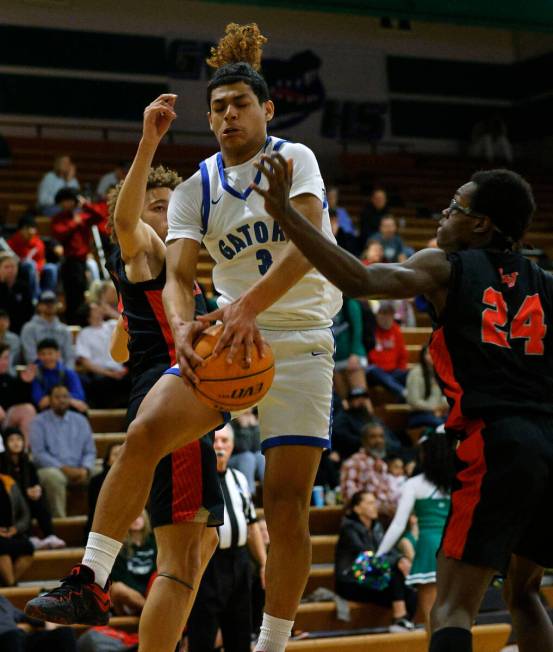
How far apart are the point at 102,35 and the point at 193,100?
1914 mm

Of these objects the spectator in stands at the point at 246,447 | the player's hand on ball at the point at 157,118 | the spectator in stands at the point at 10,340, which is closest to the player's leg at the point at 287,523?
the player's hand on ball at the point at 157,118


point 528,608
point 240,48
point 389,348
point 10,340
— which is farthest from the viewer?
point 389,348

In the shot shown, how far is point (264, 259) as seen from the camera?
4.64m

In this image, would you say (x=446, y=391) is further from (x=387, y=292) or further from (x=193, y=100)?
(x=193, y=100)

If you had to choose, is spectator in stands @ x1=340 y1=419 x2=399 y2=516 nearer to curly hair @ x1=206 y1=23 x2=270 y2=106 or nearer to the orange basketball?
curly hair @ x1=206 y1=23 x2=270 y2=106

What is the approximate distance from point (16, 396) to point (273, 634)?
6.25 metres

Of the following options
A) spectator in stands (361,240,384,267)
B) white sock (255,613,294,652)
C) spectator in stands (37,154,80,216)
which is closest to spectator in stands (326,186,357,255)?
spectator in stands (361,240,384,267)

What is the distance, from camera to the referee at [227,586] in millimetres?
7934

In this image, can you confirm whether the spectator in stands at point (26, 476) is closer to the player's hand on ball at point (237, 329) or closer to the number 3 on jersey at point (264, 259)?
the number 3 on jersey at point (264, 259)

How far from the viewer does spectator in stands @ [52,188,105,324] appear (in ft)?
40.9

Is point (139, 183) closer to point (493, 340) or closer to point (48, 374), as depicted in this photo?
point (493, 340)

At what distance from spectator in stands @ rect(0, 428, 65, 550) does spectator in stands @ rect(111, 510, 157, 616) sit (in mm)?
761

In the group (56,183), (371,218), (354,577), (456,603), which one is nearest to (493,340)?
(456,603)

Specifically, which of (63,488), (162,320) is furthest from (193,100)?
(162,320)
